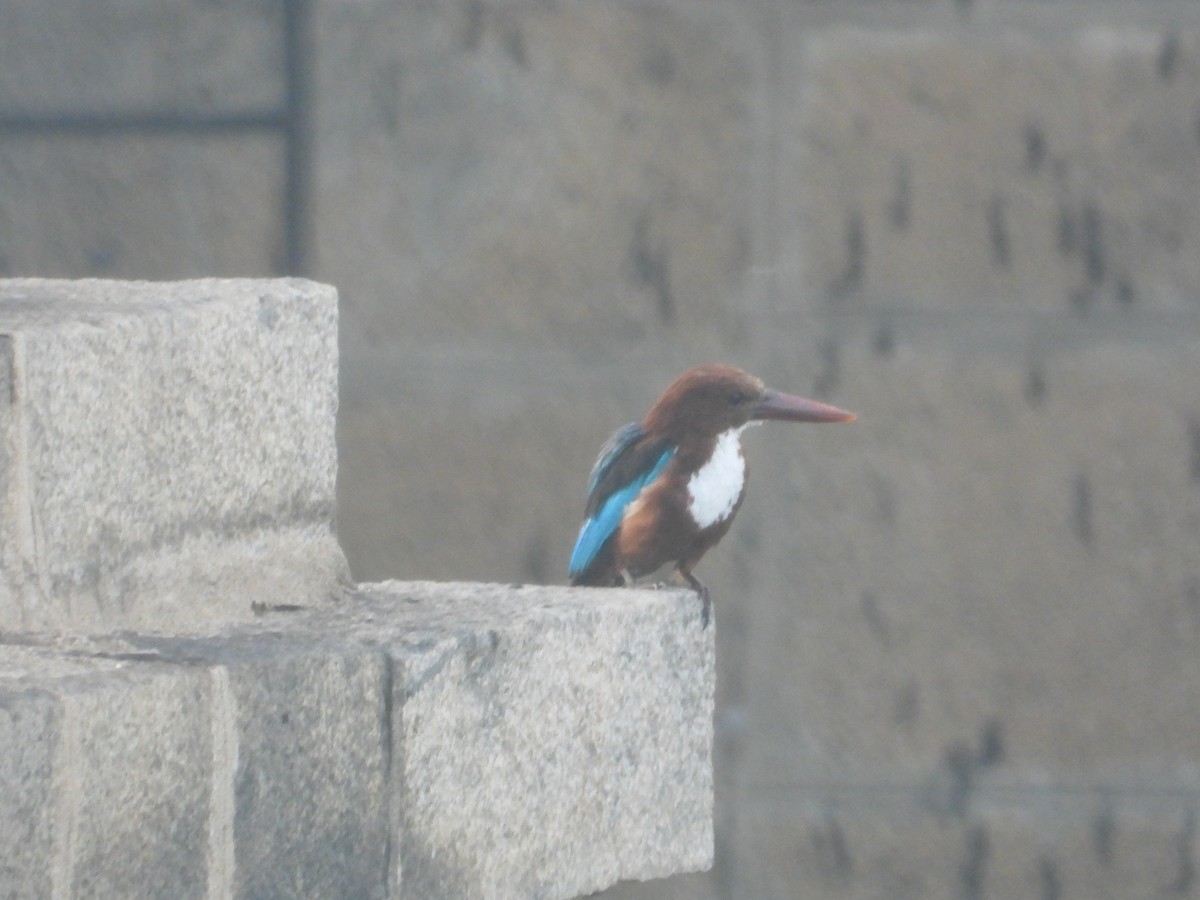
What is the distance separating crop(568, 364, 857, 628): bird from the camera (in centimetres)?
315

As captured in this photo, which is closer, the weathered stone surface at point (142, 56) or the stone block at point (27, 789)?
the stone block at point (27, 789)

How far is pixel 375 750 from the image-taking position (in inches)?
80.3

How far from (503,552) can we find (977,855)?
99cm

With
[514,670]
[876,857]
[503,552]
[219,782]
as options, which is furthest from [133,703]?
[876,857]

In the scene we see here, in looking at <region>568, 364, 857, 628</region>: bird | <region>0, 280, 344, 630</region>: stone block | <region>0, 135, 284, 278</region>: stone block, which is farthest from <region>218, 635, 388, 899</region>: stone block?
<region>0, 135, 284, 278</region>: stone block

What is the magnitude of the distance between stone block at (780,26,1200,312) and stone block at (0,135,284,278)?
3.05 ft

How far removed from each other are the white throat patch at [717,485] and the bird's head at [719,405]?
0.09 ft

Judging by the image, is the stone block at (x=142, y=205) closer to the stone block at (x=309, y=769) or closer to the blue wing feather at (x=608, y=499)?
the blue wing feather at (x=608, y=499)

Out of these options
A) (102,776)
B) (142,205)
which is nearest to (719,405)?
(142,205)

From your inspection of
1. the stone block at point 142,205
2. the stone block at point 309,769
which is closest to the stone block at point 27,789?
the stone block at point 309,769

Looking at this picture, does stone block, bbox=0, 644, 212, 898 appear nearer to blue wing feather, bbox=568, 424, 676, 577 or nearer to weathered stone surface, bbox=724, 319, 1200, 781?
blue wing feather, bbox=568, 424, 676, 577

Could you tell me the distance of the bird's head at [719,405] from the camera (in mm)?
3158

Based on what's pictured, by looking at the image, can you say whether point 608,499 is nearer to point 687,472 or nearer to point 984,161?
point 687,472

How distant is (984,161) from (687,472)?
102 cm
